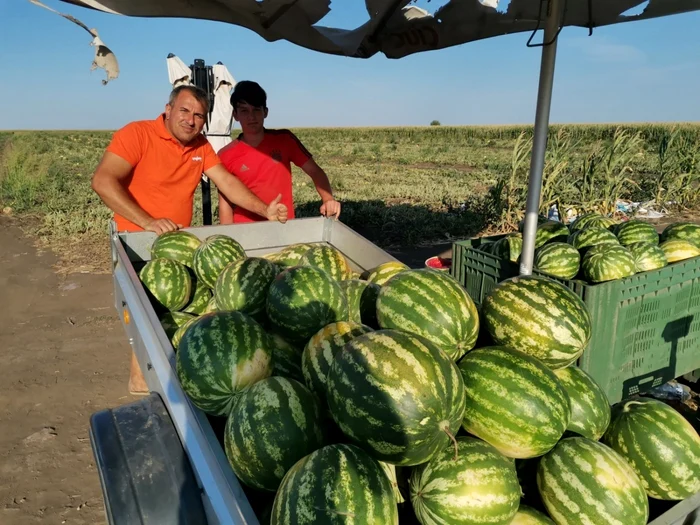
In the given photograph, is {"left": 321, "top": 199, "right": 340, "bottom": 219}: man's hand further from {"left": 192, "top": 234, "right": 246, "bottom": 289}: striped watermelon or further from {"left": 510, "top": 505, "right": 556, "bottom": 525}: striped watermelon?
{"left": 510, "top": 505, "right": 556, "bottom": 525}: striped watermelon

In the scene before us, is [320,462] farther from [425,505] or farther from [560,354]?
[560,354]

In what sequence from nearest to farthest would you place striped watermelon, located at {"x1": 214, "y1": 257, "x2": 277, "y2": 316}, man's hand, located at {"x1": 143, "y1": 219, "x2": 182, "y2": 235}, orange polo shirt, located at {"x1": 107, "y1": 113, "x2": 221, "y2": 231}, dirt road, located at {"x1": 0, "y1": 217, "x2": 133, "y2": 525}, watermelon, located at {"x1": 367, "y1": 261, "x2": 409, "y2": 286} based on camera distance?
striped watermelon, located at {"x1": 214, "y1": 257, "x2": 277, "y2": 316} < watermelon, located at {"x1": 367, "y1": 261, "x2": 409, "y2": 286} < dirt road, located at {"x1": 0, "y1": 217, "x2": 133, "y2": 525} < man's hand, located at {"x1": 143, "y1": 219, "x2": 182, "y2": 235} < orange polo shirt, located at {"x1": 107, "y1": 113, "x2": 221, "y2": 231}

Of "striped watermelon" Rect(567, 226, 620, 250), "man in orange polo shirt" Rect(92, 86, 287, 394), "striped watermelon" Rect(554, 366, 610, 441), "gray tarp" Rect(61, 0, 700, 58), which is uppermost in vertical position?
"gray tarp" Rect(61, 0, 700, 58)

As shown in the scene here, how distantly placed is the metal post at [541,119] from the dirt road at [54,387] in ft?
9.60

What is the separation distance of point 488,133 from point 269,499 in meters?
64.5

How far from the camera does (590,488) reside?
4.27 ft

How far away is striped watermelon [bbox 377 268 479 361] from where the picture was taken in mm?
1617

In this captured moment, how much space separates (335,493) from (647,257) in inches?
92.5

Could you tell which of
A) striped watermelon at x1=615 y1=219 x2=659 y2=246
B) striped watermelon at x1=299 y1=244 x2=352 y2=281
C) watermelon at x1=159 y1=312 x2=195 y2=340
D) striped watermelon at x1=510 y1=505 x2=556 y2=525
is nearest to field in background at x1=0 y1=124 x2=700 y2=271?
striped watermelon at x1=615 y1=219 x2=659 y2=246

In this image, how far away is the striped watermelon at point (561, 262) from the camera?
2.71 m

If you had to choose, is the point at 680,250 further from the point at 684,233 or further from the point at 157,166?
the point at 157,166

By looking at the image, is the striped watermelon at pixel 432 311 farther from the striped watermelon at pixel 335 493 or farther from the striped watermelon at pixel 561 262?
the striped watermelon at pixel 561 262

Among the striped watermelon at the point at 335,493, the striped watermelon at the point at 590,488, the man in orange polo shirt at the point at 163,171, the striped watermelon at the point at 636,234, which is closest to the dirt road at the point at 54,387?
the man in orange polo shirt at the point at 163,171

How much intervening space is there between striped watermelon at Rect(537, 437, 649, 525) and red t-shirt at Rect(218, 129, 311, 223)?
3479 millimetres
